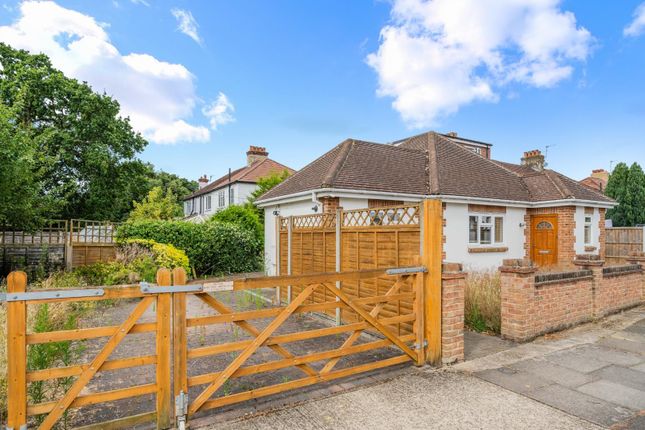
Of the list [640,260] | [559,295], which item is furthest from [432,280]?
[640,260]

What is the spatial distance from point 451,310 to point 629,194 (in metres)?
26.7

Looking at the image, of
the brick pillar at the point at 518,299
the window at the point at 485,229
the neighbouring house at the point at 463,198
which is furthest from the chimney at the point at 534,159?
the brick pillar at the point at 518,299

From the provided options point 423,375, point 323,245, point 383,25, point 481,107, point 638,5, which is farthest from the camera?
point 481,107

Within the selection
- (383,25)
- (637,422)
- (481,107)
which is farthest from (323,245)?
(481,107)

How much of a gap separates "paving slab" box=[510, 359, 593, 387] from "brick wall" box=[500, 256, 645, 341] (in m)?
0.92

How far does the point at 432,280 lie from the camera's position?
4.46 m

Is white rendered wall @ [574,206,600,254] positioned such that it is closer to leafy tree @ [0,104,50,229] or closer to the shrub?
the shrub

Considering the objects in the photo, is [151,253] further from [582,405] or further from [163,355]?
[582,405]

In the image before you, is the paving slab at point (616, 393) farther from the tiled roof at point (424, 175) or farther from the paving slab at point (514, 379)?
the tiled roof at point (424, 175)

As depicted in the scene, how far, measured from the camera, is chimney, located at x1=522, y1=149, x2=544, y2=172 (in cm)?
1873

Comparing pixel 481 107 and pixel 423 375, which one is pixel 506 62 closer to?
pixel 481 107

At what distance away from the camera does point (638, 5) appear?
29.6ft

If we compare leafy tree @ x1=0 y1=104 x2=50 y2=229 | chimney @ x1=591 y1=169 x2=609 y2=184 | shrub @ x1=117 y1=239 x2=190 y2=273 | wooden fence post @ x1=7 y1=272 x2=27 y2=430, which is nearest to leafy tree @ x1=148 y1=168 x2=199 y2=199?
shrub @ x1=117 y1=239 x2=190 y2=273

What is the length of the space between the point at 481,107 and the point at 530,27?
24.4 feet
